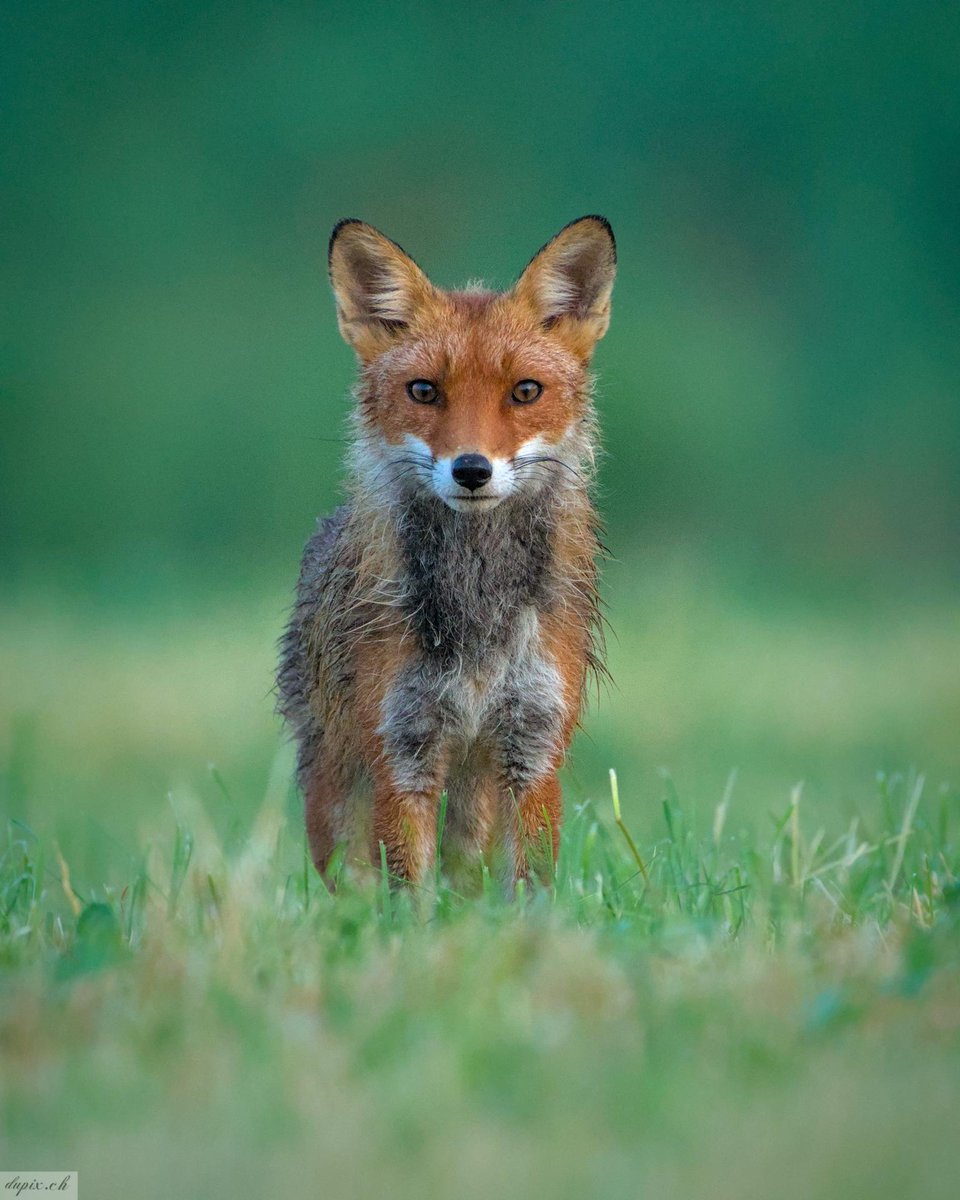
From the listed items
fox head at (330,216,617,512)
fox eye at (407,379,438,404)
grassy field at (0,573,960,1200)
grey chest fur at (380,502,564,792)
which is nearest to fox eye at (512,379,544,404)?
fox head at (330,216,617,512)

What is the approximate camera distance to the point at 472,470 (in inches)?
167

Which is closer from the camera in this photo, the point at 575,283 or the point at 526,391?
the point at 526,391

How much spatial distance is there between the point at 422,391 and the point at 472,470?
0.40m

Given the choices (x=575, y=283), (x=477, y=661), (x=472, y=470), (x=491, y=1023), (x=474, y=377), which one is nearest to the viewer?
(x=491, y=1023)

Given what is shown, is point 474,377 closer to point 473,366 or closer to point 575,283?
point 473,366

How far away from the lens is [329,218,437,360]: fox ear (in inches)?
186

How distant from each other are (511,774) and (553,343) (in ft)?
4.37

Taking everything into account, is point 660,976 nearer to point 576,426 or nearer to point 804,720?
point 576,426

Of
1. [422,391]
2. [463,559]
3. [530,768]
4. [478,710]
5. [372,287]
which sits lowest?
[530,768]

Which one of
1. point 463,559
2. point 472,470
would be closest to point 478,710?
point 463,559

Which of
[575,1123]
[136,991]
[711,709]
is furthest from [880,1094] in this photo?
[711,709]

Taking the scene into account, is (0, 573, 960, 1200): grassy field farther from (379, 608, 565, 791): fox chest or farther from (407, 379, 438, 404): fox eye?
(407, 379, 438, 404): fox eye

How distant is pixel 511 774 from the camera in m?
4.60

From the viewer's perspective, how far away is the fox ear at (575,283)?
184 inches
